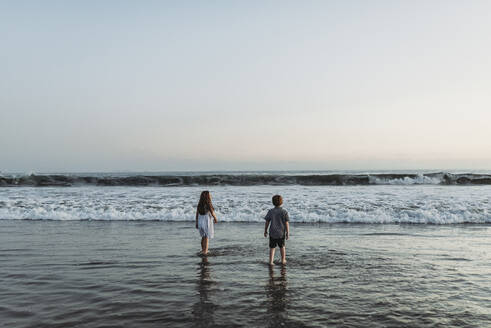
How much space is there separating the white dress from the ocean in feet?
1.57

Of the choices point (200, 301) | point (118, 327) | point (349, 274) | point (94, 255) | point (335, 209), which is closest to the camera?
A: point (118, 327)

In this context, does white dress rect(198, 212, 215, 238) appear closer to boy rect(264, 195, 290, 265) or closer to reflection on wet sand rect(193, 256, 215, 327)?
reflection on wet sand rect(193, 256, 215, 327)

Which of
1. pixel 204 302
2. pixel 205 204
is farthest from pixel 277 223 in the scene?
pixel 204 302

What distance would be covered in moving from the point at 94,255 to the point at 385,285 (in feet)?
20.0

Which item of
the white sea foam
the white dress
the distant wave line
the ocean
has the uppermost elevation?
the distant wave line

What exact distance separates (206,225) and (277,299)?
12.8ft

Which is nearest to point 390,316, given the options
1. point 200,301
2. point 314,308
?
point 314,308

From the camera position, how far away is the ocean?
4703 millimetres

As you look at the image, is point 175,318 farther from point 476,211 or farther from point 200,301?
point 476,211

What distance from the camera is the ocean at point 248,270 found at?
4703 millimetres

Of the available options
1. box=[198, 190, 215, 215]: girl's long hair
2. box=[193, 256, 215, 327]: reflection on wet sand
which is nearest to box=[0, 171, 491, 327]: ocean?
box=[193, 256, 215, 327]: reflection on wet sand

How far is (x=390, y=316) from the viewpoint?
4637 millimetres

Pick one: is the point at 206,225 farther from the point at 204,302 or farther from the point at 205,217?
the point at 204,302

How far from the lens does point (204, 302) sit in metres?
5.20
